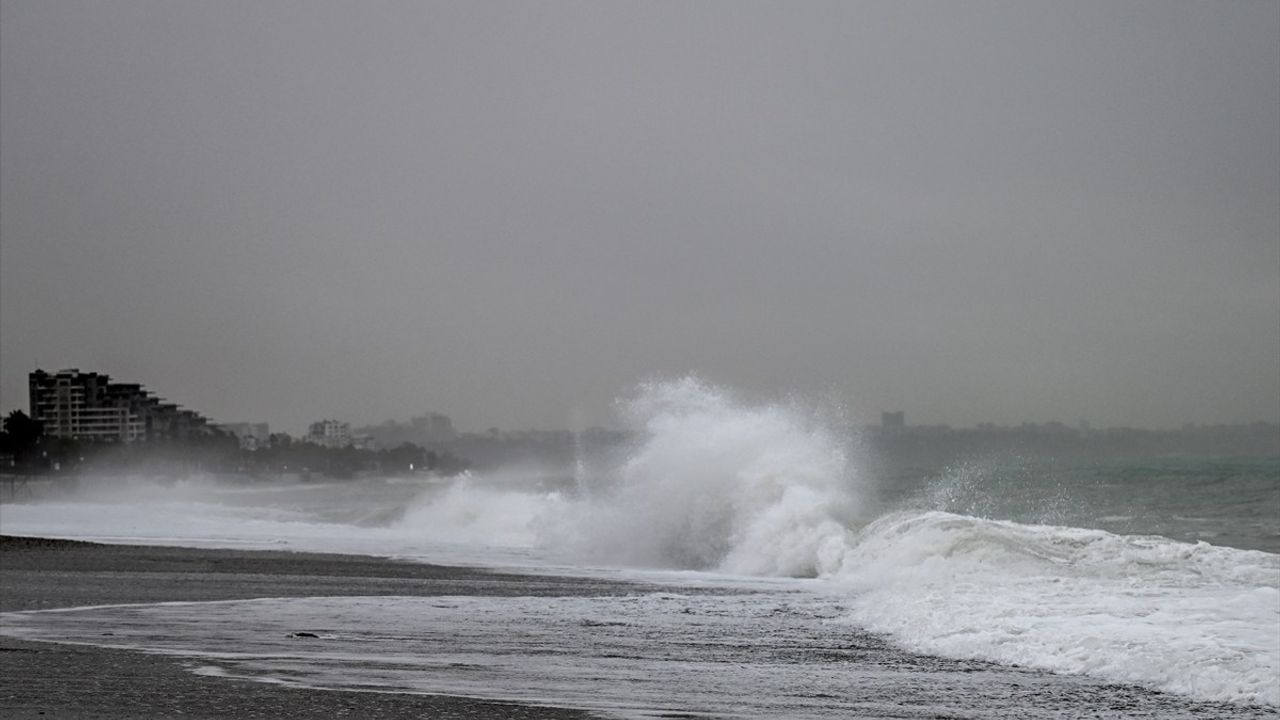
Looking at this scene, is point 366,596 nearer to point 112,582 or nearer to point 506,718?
point 112,582

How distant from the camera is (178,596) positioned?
15.6 metres

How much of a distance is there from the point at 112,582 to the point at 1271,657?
14.1 m

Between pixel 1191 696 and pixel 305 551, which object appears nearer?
pixel 1191 696

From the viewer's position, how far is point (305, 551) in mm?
26500

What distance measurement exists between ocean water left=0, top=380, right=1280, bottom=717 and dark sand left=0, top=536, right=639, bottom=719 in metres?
0.50

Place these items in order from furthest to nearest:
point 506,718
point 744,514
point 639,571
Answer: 1. point 744,514
2. point 639,571
3. point 506,718

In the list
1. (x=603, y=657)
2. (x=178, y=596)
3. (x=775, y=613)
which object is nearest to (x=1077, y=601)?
(x=775, y=613)

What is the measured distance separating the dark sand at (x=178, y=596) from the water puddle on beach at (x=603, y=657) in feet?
1.44

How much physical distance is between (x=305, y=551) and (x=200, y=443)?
16257 centimetres

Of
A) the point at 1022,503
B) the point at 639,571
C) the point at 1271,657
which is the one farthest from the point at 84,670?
the point at 1022,503

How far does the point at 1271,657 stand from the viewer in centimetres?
996

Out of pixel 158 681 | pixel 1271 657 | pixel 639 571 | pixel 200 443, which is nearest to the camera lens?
pixel 158 681

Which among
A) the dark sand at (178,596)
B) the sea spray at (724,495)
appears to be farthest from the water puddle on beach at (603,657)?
the sea spray at (724,495)

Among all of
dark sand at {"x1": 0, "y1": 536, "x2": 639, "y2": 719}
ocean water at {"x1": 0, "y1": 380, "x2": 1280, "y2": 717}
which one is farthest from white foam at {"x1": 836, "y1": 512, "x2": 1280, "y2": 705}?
dark sand at {"x1": 0, "y1": 536, "x2": 639, "y2": 719}
